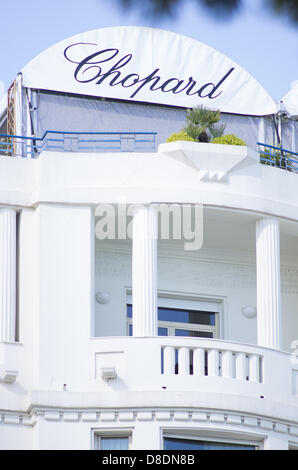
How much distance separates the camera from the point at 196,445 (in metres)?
16.3

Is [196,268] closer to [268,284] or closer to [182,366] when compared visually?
[268,284]

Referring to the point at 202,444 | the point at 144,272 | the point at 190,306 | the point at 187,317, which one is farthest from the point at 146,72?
the point at 202,444

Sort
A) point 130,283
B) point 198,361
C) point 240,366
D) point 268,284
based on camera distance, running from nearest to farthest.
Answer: point 198,361, point 240,366, point 268,284, point 130,283

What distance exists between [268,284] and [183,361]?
7.91 feet

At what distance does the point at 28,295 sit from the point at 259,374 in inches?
170

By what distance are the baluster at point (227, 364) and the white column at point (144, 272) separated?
4.13 feet

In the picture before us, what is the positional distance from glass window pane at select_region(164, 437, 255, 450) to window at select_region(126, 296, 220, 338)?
3.33 metres

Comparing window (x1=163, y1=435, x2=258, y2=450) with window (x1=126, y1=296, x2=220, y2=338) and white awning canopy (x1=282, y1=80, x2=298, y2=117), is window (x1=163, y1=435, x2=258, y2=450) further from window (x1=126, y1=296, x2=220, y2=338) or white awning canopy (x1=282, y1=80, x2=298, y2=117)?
white awning canopy (x1=282, y1=80, x2=298, y2=117)

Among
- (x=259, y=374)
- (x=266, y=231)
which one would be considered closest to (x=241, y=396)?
(x=259, y=374)

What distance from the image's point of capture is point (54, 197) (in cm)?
1753

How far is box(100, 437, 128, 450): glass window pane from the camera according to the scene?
16.2 meters

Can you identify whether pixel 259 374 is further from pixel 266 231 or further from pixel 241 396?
pixel 266 231

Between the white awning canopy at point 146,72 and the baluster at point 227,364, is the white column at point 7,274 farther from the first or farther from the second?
the white awning canopy at point 146,72
